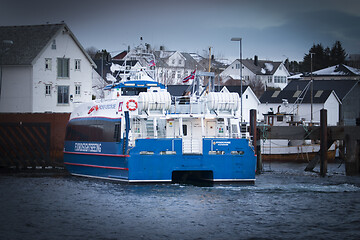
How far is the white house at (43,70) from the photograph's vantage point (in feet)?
174

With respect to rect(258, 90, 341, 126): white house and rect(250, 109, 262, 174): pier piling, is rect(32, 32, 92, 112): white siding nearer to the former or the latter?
rect(250, 109, 262, 174): pier piling

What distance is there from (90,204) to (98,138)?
6788 millimetres

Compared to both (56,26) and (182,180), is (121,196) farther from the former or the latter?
(56,26)

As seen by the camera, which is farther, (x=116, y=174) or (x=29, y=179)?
(x=29, y=179)

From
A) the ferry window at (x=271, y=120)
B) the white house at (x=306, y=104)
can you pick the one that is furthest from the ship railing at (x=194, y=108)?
the white house at (x=306, y=104)

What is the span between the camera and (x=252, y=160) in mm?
27656

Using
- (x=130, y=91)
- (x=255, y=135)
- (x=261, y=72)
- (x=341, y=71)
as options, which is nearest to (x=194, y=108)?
(x=130, y=91)

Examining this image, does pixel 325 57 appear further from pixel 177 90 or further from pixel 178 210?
pixel 178 210

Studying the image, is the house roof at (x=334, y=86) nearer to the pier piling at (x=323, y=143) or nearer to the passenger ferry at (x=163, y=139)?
the pier piling at (x=323, y=143)

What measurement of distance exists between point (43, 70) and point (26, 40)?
383 cm

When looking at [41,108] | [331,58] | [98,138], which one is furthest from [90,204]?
[331,58]

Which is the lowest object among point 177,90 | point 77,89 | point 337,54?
point 77,89

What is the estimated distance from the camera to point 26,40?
5547cm

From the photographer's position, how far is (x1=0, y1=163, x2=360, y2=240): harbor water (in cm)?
1970
